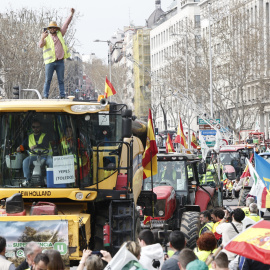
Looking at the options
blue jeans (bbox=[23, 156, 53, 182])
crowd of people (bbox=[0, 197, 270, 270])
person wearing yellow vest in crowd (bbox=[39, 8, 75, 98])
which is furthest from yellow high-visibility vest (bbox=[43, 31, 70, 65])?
crowd of people (bbox=[0, 197, 270, 270])

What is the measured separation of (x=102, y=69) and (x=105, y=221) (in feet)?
442

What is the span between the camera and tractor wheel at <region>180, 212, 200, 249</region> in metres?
16.9

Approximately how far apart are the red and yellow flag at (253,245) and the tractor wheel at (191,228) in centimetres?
873

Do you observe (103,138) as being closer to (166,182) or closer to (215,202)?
(166,182)

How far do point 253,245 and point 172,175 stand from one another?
1150cm

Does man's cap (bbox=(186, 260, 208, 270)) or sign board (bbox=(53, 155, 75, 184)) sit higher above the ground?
sign board (bbox=(53, 155, 75, 184))

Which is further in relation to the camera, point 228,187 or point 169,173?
point 228,187

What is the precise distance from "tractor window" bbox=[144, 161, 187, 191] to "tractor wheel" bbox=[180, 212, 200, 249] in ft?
6.45

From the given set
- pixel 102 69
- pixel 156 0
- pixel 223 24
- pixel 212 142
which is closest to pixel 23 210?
pixel 212 142

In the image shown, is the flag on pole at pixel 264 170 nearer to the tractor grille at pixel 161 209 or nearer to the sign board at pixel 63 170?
the sign board at pixel 63 170

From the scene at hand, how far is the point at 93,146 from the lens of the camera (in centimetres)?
1295

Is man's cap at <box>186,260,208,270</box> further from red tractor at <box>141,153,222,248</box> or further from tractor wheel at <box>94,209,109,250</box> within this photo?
red tractor at <box>141,153,222,248</box>

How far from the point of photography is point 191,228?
672 inches

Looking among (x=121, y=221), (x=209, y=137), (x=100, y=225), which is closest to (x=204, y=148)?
(x=209, y=137)
